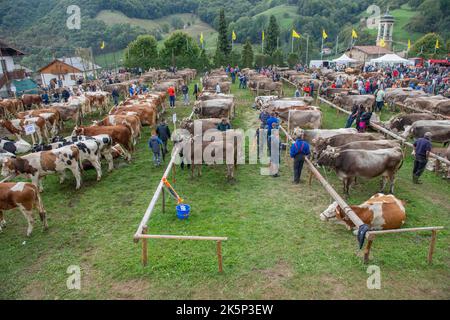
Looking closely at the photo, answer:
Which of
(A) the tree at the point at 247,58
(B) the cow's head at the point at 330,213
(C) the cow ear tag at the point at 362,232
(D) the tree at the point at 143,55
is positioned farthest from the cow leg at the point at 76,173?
(A) the tree at the point at 247,58

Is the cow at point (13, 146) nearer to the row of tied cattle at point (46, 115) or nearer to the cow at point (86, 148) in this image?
the row of tied cattle at point (46, 115)

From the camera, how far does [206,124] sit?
620 inches

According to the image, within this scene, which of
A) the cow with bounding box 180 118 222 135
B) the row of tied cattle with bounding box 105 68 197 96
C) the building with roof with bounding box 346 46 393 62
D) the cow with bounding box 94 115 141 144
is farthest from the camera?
the building with roof with bounding box 346 46 393 62

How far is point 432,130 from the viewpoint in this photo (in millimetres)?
13805

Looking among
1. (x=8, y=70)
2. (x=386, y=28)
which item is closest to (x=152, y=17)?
(x=386, y=28)

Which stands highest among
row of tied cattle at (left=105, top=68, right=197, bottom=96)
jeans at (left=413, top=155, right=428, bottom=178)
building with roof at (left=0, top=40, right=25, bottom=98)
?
building with roof at (left=0, top=40, right=25, bottom=98)

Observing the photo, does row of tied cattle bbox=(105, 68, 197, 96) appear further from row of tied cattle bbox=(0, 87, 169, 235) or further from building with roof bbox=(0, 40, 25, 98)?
row of tied cattle bbox=(0, 87, 169, 235)

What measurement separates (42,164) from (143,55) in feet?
150

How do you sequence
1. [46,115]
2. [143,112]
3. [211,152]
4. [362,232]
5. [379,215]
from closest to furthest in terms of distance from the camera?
[362,232] → [379,215] → [211,152] → [46,115] → [143,112]

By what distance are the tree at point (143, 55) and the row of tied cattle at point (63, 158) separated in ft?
121

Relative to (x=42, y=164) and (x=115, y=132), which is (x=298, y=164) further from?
(x=42, y=164)

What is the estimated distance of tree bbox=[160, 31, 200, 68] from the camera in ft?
163

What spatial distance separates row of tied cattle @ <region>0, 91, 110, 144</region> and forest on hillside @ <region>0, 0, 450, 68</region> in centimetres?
3535

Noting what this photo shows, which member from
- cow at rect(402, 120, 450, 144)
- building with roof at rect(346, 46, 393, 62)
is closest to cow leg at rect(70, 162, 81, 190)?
cow at rect(402, 120, 450, 144)
